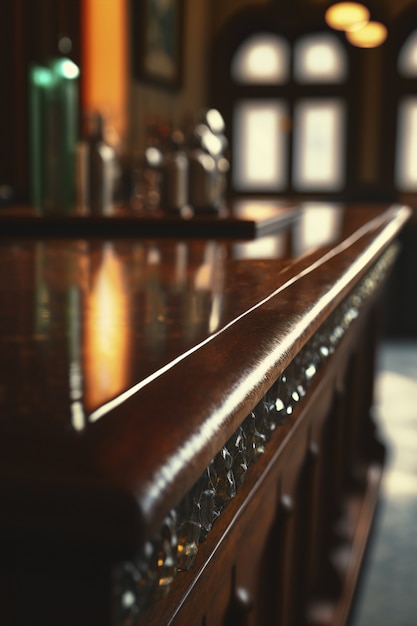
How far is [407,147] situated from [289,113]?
124 cm

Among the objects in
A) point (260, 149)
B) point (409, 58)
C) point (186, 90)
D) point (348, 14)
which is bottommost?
point (260, 149)

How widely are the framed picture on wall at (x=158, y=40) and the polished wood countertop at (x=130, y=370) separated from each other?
15.2 ft

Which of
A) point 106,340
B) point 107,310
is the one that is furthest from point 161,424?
point 107,310

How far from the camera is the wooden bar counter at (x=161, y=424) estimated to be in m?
0.42

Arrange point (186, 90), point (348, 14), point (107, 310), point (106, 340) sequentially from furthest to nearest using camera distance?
point (186, 90)
point (348, 14)
point (107, 310)
point (106, 340)

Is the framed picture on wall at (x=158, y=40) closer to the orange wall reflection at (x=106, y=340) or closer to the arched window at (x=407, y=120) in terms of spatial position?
the arched window at (x=407, y=120)

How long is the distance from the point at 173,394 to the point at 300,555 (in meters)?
1.54

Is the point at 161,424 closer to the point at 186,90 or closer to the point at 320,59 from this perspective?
the point at 186,90

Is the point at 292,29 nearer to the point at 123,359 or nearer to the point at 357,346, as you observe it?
the point at 357,346

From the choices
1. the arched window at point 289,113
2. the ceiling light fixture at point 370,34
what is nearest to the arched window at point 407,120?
the arched window at point 289,113

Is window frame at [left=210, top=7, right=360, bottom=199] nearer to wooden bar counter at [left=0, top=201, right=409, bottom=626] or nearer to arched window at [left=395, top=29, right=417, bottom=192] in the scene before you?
arched window at [left=395, top=29, right=417, bottom=192]

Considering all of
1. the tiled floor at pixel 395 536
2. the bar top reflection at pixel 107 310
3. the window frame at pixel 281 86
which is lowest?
the tiled floor at pixel 395 536

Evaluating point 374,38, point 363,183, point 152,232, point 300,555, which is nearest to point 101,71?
point 374,38

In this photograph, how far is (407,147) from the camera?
28.0 feet
